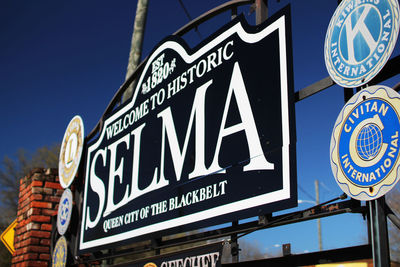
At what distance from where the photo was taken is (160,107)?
514 centimetres

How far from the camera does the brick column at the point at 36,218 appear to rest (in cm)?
682

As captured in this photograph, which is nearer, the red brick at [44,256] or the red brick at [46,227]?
the red brick at [44,256]

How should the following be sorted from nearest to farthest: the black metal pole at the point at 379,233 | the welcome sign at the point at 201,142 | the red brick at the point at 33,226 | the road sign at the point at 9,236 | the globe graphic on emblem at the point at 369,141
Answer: the black metal pole at the point at 379,233
the globe graphic on emblem at the point at 369,141
the welcome sign at the point at 201,142
the red brick at the point at 33,226
the road sign at the point at 9,236

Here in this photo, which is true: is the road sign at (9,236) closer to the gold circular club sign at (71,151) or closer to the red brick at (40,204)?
the red brick at (40,204)

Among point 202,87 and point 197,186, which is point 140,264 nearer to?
point 197,186

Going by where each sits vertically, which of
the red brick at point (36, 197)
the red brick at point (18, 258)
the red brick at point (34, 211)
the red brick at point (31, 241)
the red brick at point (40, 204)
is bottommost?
the red brick at point (18, 258)

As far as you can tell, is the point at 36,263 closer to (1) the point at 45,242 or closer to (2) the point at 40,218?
(1) the point at 45,242

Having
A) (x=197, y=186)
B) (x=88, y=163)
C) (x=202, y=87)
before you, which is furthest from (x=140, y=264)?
(x=88, y=163)

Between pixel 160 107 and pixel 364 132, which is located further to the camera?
pixel 160 107

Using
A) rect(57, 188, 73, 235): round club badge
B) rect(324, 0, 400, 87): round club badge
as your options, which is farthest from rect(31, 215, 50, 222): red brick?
rect(324, 0, 400, 87): round club badge

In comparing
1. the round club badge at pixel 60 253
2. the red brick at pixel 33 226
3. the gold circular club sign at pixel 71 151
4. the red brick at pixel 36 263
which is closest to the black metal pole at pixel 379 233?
the round club badge at pixel 60 253

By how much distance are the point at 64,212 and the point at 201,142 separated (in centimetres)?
305

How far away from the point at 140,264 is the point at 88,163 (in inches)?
88.1

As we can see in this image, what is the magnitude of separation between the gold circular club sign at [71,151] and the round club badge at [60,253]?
2.49ft
